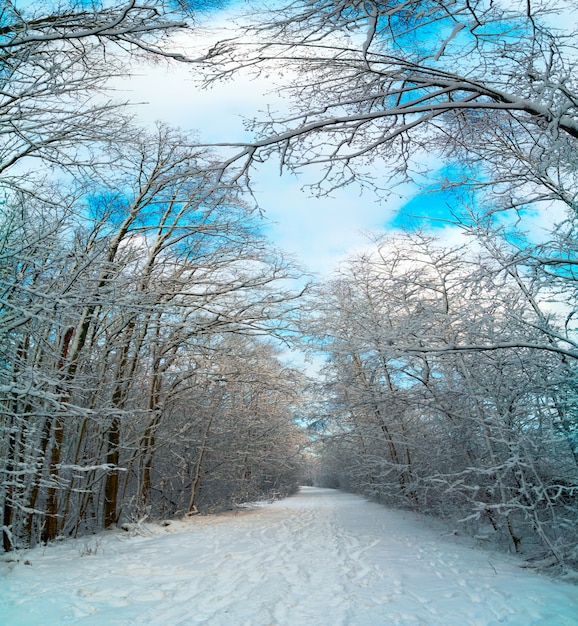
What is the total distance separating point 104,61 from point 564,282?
4.71m

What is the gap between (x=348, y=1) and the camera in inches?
108

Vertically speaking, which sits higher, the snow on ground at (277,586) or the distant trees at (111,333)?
the distant trees at (111,333)

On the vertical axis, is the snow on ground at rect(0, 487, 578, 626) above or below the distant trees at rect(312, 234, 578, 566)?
below

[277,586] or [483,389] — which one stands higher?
[483,389]

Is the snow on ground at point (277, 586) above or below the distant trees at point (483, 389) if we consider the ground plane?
below

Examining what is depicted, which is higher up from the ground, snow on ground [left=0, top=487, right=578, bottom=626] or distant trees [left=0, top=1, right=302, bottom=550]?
distant trees [left=0, top=1, right=302, bottom=550]

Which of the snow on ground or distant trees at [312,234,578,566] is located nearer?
the snow on ground

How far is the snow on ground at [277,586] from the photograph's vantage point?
10.7ft

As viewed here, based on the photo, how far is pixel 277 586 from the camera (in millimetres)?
4117

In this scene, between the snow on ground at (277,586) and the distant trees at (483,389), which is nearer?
the snow on ground at (277,586)

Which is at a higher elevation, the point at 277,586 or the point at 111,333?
the point at 111,333

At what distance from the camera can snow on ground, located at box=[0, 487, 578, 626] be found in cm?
327

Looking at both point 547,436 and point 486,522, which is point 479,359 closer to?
point 547,436

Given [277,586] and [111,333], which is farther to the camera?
[111,333]
